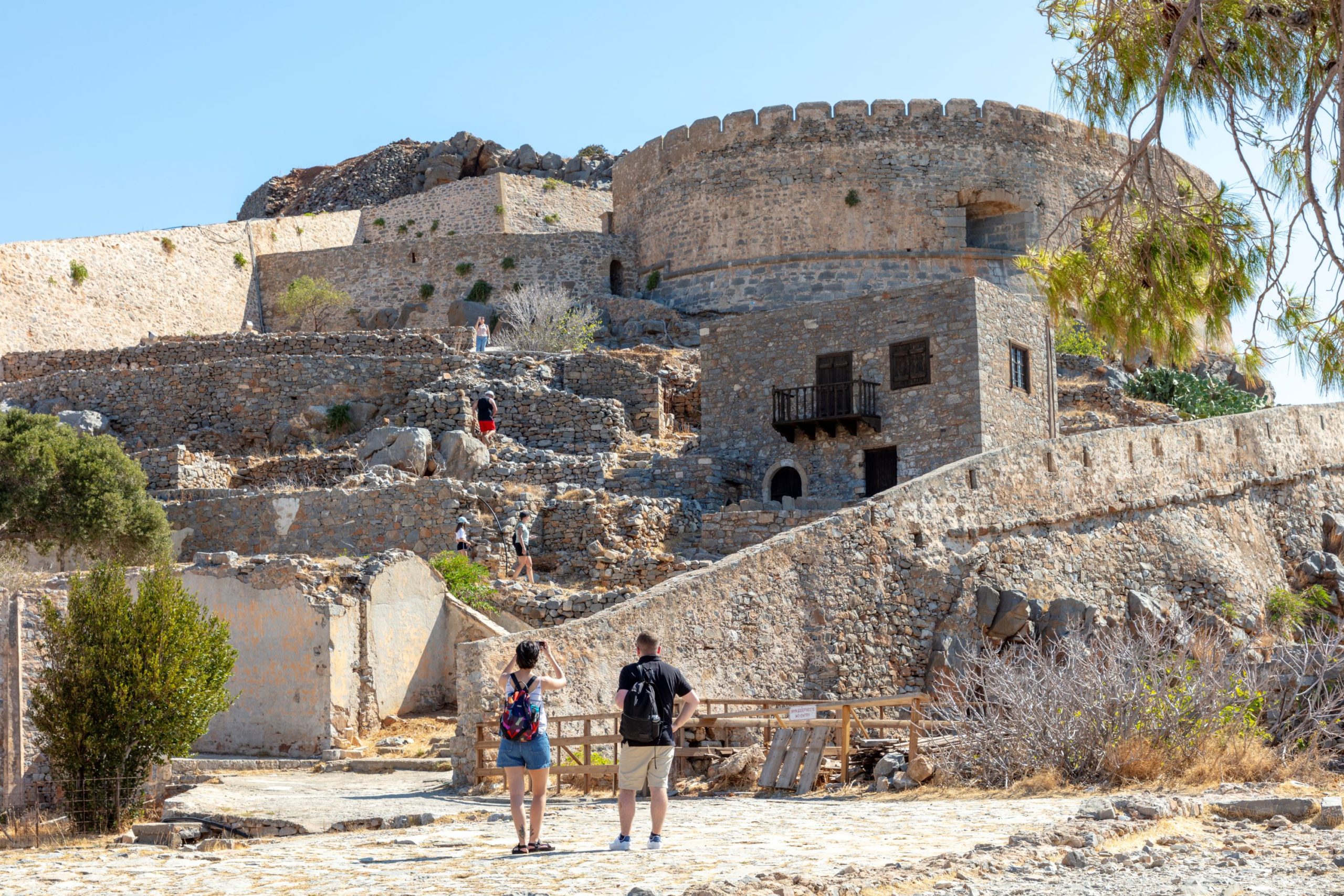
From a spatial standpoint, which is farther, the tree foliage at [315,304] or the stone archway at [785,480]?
the tree foliage at [315,304]

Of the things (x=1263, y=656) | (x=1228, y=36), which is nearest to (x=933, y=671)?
(x=1263, y=656)

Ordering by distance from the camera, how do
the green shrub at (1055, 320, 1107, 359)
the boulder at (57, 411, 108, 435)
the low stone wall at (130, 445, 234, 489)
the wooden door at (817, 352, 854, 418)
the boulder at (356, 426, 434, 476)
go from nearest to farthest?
1. the wooden door at (817, 352, 854, 418)
2. the boulder at (356, 426, 434, 476)
3. the low stone wall at (130, 445, 234, 489)
4. the boulder at (57, 411, 108, 435)
5. the green shrub at (1055, 320, 1107, 359)

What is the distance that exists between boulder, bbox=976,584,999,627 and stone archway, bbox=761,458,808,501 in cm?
613

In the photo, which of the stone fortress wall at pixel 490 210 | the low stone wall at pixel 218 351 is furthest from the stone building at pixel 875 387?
the stone fortress wall at pixel 490 210

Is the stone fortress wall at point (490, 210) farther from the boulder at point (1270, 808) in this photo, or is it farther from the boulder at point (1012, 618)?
the boulder at point (1270, 808)

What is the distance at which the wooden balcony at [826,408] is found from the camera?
73.2 ft

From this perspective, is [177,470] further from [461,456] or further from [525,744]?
[525,744]

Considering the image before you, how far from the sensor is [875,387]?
22.5 m

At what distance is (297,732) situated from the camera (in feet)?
49.1

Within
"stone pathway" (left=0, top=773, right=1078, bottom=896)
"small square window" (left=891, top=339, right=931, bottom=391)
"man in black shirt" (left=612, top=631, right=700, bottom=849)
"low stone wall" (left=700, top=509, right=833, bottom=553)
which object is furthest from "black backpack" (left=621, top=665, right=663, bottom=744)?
"small square window" (left=891, top=339, right=931, bottom=391)

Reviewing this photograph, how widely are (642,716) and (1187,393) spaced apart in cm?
2419

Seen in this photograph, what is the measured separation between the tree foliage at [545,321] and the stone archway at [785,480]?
28.6ft

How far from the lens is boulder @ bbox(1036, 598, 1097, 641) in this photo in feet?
54.3

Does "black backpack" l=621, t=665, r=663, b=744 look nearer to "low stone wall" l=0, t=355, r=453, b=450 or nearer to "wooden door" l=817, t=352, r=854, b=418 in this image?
"wooden door" l=817, t=352, r=854, b=418
